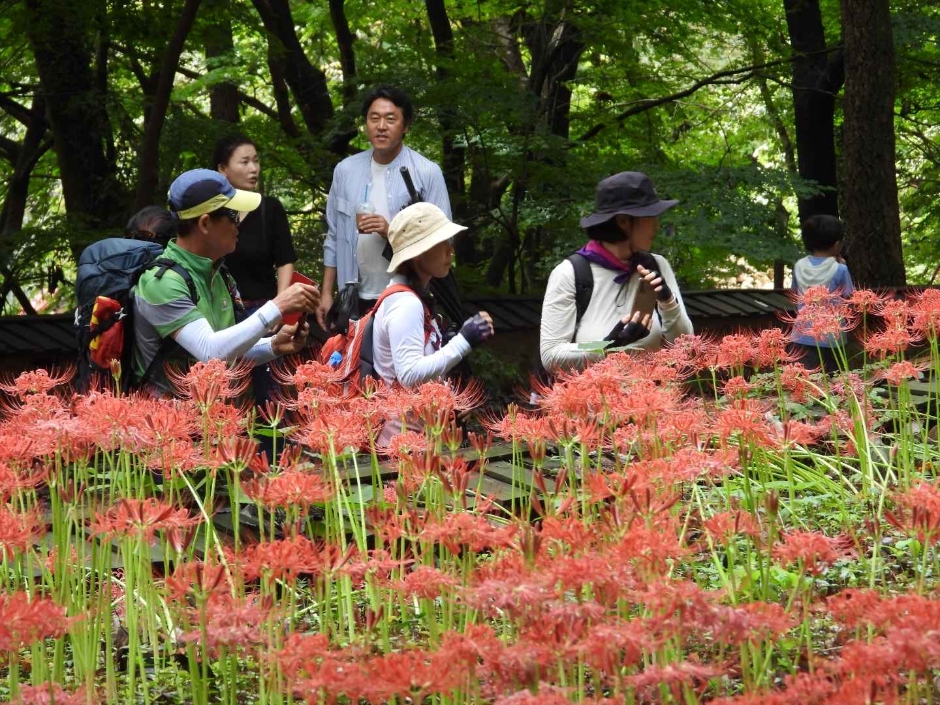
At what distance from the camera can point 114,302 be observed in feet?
14.4

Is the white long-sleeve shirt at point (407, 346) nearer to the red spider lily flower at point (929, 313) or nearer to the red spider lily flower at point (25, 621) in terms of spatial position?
the red spider lily flower at point (929, 313)

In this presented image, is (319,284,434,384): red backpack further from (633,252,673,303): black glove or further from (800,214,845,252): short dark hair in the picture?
(800,214,845,252): short dark hair

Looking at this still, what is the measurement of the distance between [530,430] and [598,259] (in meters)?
2.37

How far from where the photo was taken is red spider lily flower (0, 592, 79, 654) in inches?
75.0

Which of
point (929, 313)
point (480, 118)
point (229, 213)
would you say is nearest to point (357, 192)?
point (229, 213)

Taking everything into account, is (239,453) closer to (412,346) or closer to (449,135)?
(412,346)

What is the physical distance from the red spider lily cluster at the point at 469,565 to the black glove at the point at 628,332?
0.48 m

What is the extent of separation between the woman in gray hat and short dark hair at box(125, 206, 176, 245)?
1.78 meters

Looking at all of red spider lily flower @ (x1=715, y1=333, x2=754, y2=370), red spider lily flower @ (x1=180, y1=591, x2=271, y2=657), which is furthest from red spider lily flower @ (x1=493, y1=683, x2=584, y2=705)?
red spider lily flower @ (x1=715, y1=333, x2=754, y2=370)

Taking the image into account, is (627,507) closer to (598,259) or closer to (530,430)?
(530,430)

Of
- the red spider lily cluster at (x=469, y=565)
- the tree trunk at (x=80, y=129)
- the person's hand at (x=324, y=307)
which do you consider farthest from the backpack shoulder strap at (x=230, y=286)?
the tree trunk at (x=80, y=129)

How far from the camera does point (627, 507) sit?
2248 mm

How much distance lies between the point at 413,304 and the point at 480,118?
6.41 meters

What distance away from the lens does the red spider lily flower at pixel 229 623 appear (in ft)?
6.51
